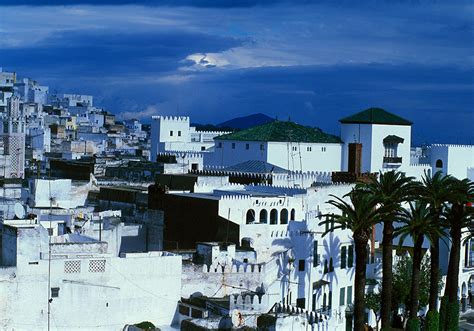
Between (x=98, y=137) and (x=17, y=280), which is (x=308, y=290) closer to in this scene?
(x=17, y=280)

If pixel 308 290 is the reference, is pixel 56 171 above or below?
above

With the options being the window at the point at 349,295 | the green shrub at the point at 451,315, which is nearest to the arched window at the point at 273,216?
the window at the point at 349,295

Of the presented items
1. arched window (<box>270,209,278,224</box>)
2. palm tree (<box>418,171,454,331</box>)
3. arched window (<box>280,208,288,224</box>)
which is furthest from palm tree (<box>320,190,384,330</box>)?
arched window (<box>280,208,288,224</box>)

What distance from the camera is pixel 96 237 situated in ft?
123

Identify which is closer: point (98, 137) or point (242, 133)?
point (242, 133)

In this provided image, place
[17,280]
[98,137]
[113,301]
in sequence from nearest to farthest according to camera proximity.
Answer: [17,280] < [113,301] < [98,137]

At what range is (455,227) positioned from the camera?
39.6 m

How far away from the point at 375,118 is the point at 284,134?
665 cm

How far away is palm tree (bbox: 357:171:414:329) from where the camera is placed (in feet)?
118

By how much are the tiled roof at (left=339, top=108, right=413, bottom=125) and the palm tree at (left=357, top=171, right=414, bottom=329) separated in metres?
25.1

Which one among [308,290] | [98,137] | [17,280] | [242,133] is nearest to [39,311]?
[17,280]

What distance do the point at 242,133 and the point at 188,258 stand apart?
29.5 m

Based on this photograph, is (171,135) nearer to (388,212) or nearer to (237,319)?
(388,212)

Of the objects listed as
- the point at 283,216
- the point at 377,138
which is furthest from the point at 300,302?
the point at 377,138
